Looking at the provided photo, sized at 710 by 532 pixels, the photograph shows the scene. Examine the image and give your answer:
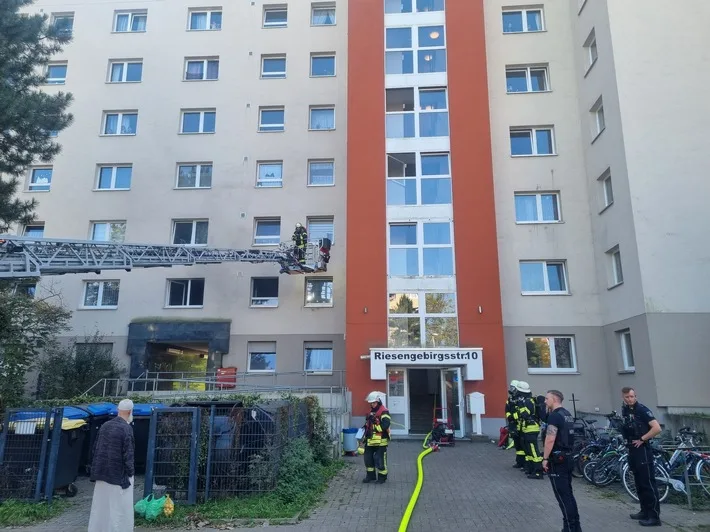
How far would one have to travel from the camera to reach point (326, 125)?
21.2m

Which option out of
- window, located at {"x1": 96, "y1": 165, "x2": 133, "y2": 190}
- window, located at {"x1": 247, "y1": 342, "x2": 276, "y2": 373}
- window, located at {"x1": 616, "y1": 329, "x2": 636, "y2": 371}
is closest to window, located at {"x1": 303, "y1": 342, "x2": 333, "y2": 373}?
window, located at {"x1": 247, "y1": 342, "x2": 276, "y2": 373}

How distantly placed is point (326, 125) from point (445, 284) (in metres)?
8.57

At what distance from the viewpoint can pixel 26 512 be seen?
294 inches

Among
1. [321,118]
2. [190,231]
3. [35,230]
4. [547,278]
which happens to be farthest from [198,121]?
[547,278]

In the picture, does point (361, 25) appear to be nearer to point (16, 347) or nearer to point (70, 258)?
point (70, 258)

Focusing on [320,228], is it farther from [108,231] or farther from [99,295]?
[99,295]

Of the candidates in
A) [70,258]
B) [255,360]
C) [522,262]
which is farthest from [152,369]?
[522,262]

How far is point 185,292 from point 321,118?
899cm

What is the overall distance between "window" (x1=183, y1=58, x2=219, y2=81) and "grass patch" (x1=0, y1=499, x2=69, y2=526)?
60.7 ft

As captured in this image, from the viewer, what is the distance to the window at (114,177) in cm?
2125

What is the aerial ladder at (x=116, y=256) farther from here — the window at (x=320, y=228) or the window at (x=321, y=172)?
the window at (x=321, y=172)

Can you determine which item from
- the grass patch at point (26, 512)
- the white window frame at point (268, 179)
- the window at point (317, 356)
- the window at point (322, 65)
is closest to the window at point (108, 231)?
the white window frame at point (268, 179)

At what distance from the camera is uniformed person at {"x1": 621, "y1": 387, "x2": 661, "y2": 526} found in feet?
23.2

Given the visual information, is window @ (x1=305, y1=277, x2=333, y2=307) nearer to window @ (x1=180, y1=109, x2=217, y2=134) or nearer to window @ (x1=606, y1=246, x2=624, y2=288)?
window @ (x1=180, y1=109, x2=217, y2=134)
